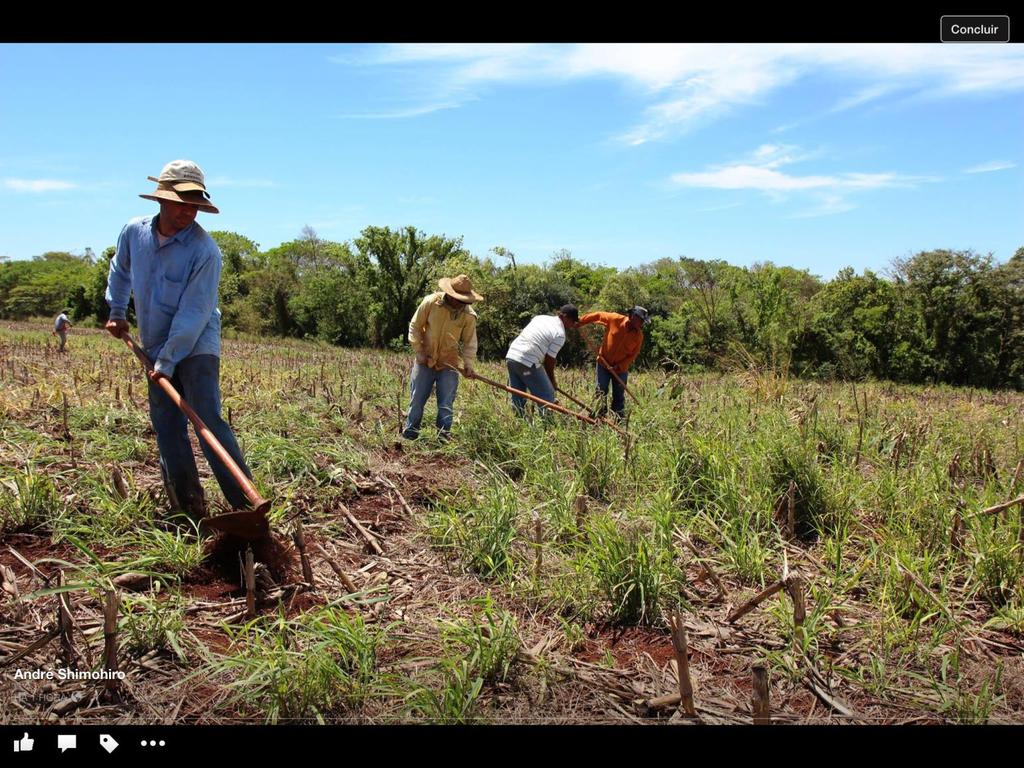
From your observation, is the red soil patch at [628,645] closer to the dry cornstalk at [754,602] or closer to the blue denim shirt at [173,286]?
the dry cornstalk at [754,602]

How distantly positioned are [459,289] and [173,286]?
2616 millimetres

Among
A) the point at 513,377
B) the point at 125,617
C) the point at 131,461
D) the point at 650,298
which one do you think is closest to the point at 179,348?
the point at 125,617

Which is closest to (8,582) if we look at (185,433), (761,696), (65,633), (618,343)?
(65,633)

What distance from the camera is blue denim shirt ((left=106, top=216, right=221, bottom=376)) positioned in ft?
11.4

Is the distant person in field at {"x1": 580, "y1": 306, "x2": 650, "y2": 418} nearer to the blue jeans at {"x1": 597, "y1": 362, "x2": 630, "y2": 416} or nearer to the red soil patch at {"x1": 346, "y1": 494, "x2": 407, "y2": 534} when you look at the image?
the blue jeans at {"x1": 597, "y1": 362, "x2": 630, "y2": 416}

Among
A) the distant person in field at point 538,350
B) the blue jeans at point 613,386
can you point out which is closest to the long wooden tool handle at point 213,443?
the distant person in field at point 538,350

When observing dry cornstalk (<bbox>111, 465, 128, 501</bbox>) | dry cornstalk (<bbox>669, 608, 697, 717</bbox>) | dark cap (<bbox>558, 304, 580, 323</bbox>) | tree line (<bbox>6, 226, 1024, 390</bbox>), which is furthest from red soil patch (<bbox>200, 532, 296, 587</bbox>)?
tree line (<bbox>6, 226, 1024, 390</bbox>)

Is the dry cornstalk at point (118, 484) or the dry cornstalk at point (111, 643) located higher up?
the dry cornstalk at point (118, 484)

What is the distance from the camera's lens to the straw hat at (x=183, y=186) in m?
3.38

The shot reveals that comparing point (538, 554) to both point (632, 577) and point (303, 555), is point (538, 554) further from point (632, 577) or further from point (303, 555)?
point (303, 555)

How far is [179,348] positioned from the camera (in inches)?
136

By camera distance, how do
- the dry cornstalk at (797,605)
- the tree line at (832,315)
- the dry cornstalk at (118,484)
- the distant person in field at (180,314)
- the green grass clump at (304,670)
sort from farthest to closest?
the tree line at (832,315) < the dry cornstalk at (118,484) < the distant person in field at (180,314) < the dry cornstalk at (797,605) < the green grass clump at (304,670)

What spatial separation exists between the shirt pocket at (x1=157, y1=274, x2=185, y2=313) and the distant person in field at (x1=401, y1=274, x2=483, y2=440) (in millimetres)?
2443

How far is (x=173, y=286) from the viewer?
139 inches
